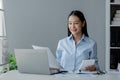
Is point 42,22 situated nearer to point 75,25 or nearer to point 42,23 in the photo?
point 42,23

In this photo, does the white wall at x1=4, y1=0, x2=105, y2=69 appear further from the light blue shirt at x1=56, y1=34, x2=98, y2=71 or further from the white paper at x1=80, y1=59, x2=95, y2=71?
the white paper at x1=80, y1=59, x2=95, y2=71

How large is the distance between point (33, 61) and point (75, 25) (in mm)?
892

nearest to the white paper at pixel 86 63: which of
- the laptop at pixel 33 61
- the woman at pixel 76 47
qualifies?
the laptop at pixel 33 61

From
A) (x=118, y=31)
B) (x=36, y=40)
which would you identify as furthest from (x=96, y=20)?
(x=36, y=40)

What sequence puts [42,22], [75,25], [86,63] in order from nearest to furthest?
[86,63] → [75,25] → [42,22]

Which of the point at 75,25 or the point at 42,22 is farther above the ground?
the point at 42,22

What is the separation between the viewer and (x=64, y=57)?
2.67 m

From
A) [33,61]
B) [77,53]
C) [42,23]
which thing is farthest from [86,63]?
[42,23]

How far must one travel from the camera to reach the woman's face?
263 centimetres

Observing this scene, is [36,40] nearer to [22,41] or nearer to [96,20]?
[22,41]

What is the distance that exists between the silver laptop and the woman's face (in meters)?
0.83

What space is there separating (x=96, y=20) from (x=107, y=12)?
312 mm

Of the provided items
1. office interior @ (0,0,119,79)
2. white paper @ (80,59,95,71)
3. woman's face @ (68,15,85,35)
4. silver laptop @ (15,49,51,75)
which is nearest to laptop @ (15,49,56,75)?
silver laptop @ (15,49,51,75)

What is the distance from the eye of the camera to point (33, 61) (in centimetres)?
192
